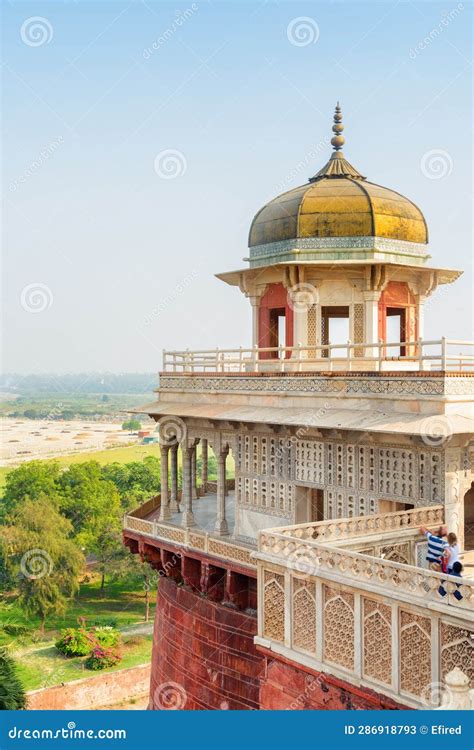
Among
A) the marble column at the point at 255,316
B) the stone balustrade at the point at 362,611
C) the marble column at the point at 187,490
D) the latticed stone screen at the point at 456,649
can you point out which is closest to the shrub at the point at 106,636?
the marble column at the point at 187,490

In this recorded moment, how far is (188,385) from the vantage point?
18391 mm

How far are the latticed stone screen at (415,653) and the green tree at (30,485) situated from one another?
38789 millimetres

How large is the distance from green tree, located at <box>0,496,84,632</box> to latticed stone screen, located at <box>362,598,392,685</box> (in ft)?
96.3

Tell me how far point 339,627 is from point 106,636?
25401 mm

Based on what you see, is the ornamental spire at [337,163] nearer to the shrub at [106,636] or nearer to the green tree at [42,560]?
the shrub at [106,636]

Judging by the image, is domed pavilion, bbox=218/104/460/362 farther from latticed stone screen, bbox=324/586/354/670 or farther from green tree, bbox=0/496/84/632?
green tree, bbox=0/496/84/632

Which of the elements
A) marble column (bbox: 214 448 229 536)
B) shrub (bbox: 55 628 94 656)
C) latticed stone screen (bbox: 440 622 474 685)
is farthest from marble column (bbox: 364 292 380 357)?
shrub (bbox: 55 628 94 656)

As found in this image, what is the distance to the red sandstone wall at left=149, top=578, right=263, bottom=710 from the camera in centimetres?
1597

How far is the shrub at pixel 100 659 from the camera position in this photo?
31.1 meters

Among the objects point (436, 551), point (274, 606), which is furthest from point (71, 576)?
point (436, 551)

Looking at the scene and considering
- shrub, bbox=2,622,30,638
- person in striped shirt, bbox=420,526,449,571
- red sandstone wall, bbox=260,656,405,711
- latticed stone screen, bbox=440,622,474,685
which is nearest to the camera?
latticed stone screen, bbox=440,622,474,685

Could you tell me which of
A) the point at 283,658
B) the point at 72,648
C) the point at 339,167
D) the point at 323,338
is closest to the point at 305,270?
the point at 323,338

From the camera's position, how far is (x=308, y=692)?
33.5ft

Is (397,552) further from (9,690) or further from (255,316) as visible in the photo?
(9,690)
